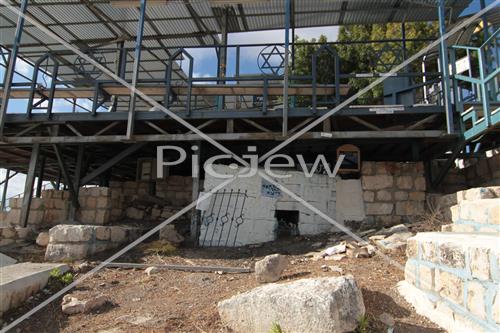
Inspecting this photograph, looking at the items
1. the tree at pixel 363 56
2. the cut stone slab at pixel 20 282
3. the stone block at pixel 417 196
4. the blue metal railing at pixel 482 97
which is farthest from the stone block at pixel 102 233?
the tree at pixel 363 56

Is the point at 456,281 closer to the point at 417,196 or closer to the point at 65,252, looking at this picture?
the point at 417,196

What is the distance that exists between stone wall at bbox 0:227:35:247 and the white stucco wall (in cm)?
396

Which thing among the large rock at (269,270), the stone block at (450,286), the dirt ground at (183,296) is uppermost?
the stone block at (450,286)

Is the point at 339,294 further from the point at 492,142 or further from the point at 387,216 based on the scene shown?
the point at 492,142

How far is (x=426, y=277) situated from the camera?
3.74 m

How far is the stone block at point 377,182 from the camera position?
27.8 ft

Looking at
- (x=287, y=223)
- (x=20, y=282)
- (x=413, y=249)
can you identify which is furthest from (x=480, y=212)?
(x=20, y=282)

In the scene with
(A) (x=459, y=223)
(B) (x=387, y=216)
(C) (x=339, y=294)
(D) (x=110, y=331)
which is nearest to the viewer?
(C) (x=339, y=294)

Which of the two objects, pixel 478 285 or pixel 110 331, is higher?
pixel 478 285

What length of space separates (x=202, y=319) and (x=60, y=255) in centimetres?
421

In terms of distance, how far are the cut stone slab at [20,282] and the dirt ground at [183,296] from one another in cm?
12

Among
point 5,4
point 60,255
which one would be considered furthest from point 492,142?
point 5,4

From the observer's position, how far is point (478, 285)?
289 centimetres

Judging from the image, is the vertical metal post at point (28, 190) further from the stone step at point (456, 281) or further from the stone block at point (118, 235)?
the stone step at point (456, 281)
